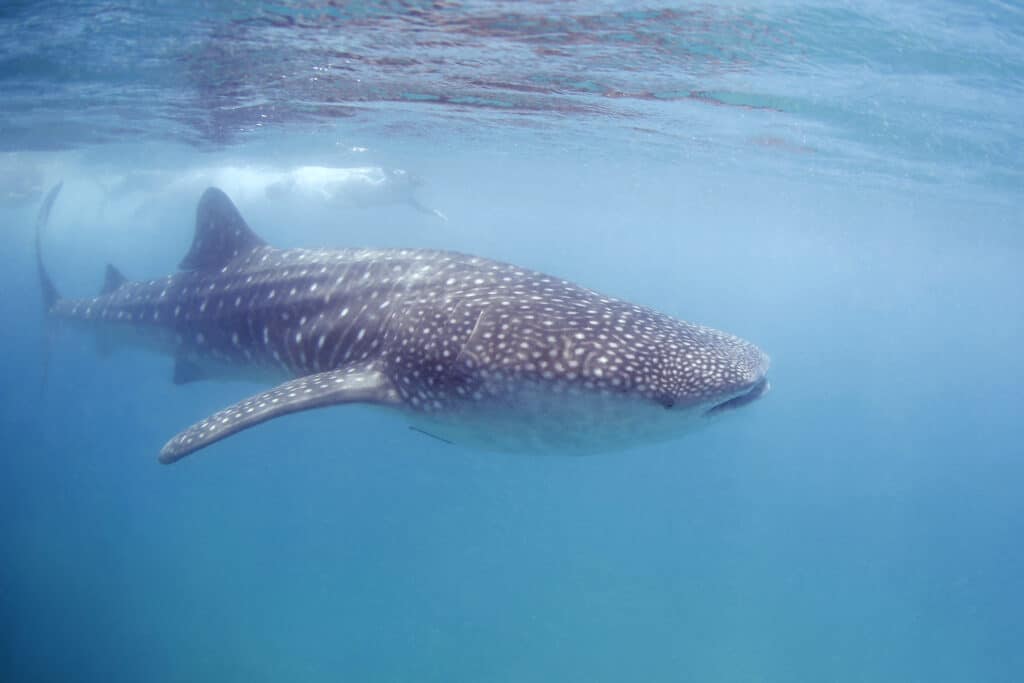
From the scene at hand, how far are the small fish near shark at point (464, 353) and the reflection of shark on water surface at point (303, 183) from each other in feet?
67.1

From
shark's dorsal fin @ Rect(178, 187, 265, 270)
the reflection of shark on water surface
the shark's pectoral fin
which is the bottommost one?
the reflection of shark on water surface

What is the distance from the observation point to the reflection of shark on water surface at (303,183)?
2947 cm

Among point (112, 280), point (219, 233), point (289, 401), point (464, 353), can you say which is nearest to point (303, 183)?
point (112, 280)

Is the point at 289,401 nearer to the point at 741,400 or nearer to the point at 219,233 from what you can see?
the point at 741,400

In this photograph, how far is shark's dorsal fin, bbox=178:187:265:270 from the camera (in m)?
7.85

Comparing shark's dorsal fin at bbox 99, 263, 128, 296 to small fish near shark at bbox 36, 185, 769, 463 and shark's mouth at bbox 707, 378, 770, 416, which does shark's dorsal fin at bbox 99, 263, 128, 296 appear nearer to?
small fish near shark at bbox 36, 185, 769, 463

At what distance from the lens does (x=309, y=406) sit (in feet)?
15.2

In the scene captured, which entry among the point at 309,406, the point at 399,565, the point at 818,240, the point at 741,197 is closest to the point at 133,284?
the point at 309,406

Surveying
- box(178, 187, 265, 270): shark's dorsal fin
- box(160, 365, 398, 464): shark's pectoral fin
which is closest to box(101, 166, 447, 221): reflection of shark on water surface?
box(178, 187, 265, 270): shark's dorsal fin

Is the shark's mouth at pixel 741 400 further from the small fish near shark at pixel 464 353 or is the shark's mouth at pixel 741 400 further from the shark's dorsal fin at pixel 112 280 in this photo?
the shark's dorsal fin at pixel 112 280

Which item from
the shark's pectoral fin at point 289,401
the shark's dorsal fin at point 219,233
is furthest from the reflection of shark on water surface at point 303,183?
the shark's pectoral fin at point 289,401

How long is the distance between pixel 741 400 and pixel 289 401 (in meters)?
3.34

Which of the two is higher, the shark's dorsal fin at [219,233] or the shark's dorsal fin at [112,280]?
the shark's dorsal fin at [219,233]

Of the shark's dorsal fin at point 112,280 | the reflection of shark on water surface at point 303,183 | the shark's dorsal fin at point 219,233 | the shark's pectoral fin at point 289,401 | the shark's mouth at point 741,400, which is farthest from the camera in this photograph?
the reflection of shark on water surface at point 303,183
